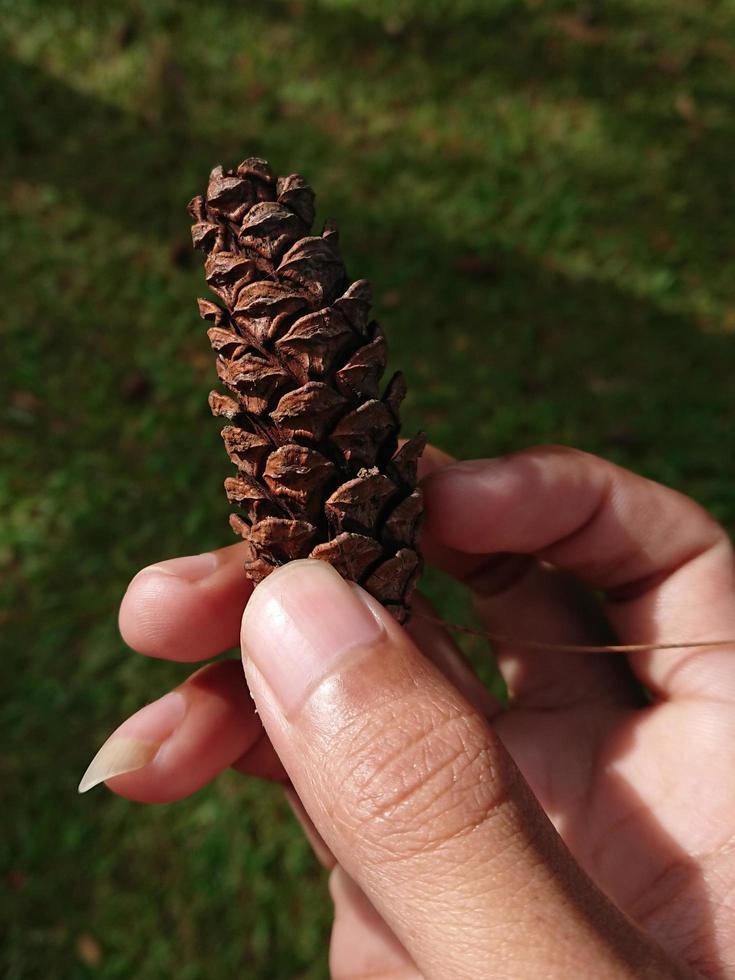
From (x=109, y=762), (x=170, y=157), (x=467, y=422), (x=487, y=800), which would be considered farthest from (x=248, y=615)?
(x=170, y=157)

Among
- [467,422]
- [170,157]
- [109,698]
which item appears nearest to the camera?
[109,698]

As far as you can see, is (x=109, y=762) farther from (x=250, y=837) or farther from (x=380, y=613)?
(x=250, y=837)

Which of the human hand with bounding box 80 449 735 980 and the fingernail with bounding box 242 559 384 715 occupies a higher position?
the fingernail with bounding box 242 559 384 715

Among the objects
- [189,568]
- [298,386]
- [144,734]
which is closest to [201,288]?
[189,568]

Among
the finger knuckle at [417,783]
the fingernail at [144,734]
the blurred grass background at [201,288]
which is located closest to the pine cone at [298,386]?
the finger knuckle at [417,783]

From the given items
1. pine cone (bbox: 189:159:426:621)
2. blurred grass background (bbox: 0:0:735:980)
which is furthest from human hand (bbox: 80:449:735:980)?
blurred grass background (bbox: 0:0:735:980)

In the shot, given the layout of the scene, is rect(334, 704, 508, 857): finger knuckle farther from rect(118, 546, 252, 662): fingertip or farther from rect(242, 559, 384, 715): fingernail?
rect(118, 546, 252, 662): fingertip

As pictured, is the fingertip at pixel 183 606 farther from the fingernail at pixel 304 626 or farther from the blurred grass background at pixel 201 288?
the blurred grass background at pixel 201 288
